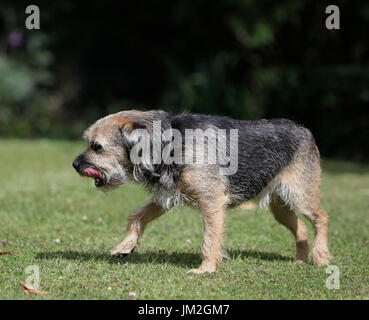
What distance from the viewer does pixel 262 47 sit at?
19.5m

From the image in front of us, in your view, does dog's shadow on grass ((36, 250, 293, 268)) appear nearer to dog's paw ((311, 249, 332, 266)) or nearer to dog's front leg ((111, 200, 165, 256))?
dog's front leg ((111, 200, 165, 256))

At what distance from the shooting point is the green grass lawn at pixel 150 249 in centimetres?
535

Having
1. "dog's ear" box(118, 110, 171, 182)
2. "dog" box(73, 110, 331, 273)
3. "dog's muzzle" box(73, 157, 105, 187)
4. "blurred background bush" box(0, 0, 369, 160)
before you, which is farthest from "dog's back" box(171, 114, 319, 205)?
"blurred background bush" box(0, 0, 369, 160)

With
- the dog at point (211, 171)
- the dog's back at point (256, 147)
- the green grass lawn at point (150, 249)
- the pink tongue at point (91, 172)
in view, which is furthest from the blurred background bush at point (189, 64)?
the pink tongue at point (91, 172)

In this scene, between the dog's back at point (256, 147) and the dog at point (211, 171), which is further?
the dog's back at point (256, 147)

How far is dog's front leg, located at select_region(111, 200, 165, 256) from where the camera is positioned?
6289mm

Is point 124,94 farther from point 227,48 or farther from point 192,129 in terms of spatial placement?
point 192,129

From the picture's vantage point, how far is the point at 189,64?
2084cm

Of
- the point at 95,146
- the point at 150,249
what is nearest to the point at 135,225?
the point at 150,249

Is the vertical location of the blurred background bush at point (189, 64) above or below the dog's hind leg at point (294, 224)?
above

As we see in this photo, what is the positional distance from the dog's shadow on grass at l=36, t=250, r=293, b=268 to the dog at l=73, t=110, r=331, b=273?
0.17m

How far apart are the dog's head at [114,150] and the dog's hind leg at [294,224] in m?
1.79

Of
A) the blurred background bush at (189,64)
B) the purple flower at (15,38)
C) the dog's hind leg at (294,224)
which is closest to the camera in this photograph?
the dog's hind leg at (294,224)

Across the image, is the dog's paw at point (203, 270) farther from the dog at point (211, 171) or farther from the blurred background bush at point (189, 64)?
the blurred background bush at point (189, 64)
